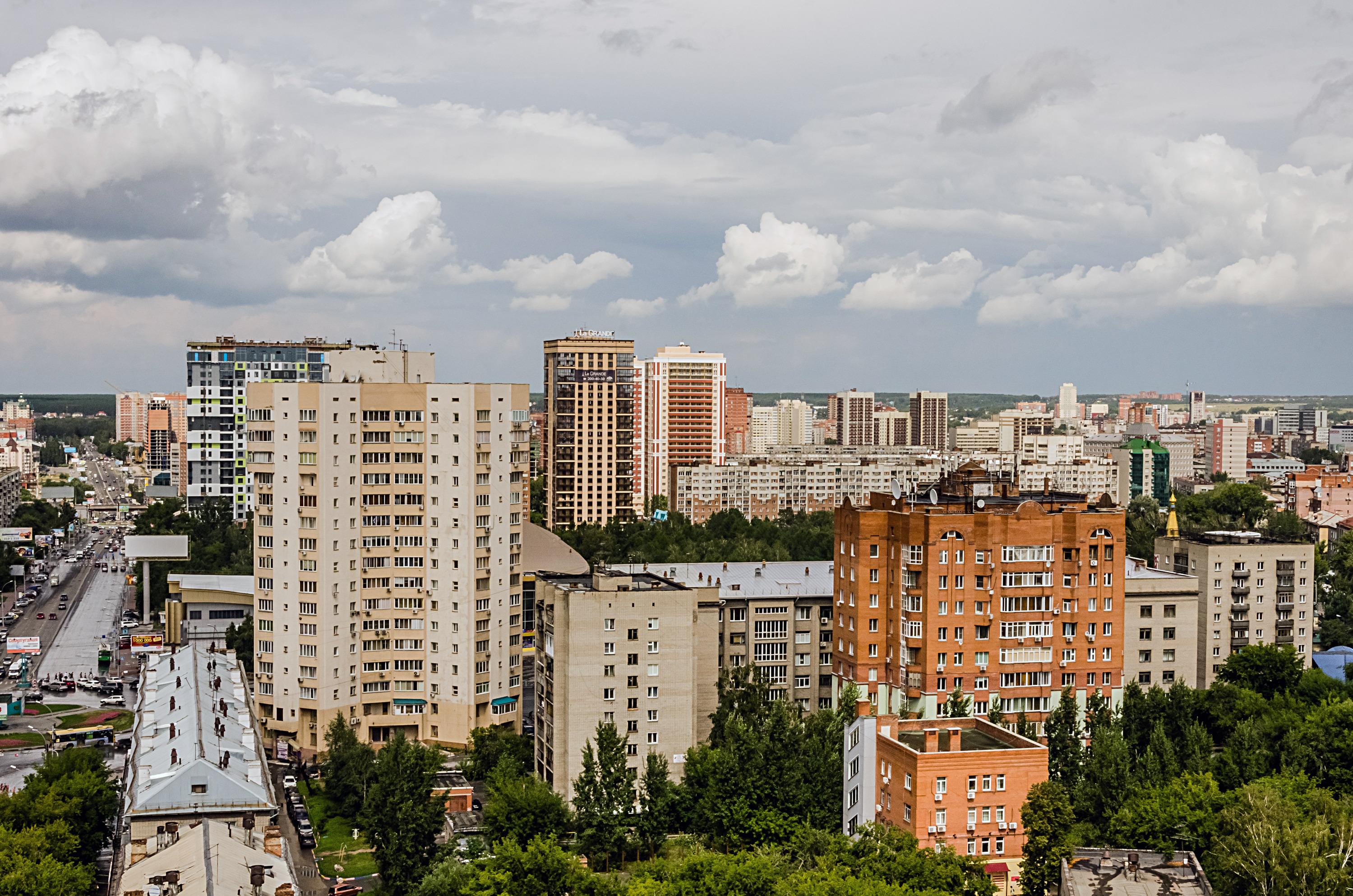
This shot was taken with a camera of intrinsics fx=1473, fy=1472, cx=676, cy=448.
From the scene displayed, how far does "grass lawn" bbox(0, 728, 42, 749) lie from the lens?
71.3 meters

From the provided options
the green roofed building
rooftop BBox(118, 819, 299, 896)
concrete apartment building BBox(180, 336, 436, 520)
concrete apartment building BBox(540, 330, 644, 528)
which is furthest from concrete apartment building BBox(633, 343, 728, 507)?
rooftop BBox(118, 819, 299, 896)

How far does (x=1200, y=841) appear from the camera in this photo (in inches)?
1802

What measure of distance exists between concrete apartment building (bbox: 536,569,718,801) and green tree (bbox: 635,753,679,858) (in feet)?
7.08

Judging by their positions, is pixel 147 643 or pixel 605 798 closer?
pixel 605 798

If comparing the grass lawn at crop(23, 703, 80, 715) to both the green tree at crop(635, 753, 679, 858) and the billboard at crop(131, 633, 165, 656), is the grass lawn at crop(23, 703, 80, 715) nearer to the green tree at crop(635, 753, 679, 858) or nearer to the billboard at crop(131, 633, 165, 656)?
the billboard at crop(131, 633, 165, 656)

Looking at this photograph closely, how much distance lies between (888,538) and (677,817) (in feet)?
52.1

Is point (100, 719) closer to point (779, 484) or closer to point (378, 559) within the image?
point (378, 559)

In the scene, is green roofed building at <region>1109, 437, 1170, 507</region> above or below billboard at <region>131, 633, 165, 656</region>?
above

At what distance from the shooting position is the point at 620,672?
2173 inches

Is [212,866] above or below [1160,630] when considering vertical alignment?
below

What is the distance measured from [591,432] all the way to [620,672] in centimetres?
8909

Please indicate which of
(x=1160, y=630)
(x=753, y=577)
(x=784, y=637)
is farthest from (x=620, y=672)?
(x=1160, y=630)

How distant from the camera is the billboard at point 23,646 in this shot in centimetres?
8944

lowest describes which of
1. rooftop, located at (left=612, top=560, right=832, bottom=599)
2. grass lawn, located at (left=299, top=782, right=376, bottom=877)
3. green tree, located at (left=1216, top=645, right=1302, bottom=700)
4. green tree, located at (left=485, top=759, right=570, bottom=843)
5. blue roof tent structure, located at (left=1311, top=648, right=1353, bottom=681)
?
grass lawn, located at (left=299, top=782, right=376, bottom=877)
